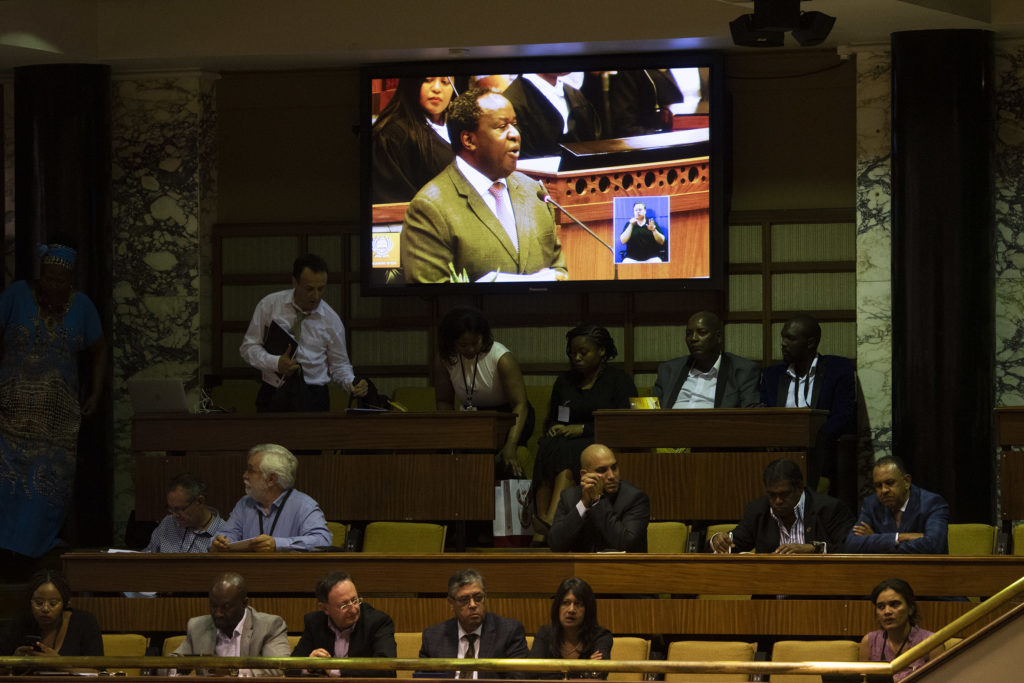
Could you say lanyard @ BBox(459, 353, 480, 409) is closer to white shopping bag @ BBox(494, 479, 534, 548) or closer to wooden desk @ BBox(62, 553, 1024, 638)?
white shopping bag @ BBox(494, 479, 534, 548)

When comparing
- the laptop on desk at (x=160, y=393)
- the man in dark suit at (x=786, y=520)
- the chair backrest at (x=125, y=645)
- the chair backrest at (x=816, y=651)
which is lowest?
the chair backrest at (x=125, y=645)

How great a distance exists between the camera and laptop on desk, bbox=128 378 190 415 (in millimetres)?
7453

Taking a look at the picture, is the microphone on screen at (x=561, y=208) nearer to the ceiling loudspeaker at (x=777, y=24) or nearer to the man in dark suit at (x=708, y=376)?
the man in dark suit at (x=708, y=376)

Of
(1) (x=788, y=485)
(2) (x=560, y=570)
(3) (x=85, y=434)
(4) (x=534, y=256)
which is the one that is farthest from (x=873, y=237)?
(3) (x=85, y=434)

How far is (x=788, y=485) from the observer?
6.07 m

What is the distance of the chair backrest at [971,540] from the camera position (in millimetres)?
6230

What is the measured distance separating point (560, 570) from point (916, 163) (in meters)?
3.17

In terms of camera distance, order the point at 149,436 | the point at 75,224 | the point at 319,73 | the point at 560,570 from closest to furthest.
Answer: the point at 560,570, the point at 149,436, the point at 75,224, the point at 319,73

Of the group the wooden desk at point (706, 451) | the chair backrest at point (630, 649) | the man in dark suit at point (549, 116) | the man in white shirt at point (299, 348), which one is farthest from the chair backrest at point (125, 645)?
the man in dark suit at point (549, 116)

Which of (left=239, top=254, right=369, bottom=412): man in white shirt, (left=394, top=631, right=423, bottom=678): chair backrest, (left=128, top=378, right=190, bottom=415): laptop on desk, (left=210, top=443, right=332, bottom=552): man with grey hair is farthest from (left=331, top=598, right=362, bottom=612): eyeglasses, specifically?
(left=128, top=378, right=190, bottom=415): laptop on desk

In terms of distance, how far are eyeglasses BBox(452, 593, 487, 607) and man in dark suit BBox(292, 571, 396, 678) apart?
294 millimetres

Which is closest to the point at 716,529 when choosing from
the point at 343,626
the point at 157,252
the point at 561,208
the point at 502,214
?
the point at 343,626

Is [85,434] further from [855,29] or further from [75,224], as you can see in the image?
[855,29]

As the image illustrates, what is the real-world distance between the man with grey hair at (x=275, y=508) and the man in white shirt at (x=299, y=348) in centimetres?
111
